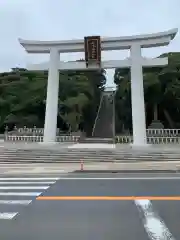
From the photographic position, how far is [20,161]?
1925 centimetres

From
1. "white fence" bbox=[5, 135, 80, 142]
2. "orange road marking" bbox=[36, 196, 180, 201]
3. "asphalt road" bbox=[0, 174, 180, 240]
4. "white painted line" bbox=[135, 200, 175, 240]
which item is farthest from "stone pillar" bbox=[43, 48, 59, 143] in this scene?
"white painted line" bbox=[135, 200, 175, 240]

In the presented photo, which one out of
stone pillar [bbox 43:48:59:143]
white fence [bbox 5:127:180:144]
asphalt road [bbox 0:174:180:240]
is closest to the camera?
asphalt road [bbox 0:174:180:240]

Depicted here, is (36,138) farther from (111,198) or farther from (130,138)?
(111,198)

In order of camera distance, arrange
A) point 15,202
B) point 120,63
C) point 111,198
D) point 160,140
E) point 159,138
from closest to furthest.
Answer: point 15,202
point 111,198
point 120,63
point 159,138
point 160,140

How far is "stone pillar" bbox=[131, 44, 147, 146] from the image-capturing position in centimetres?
2450

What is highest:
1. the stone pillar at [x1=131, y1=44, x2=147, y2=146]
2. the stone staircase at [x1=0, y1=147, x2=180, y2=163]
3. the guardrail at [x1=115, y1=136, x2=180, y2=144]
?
the stone pillar at [x1=131, y1=44, x2=147, y2=146]

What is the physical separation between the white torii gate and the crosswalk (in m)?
13.0

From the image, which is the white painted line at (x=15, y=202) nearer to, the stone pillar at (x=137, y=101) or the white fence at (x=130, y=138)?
the stone pillar at (x=137, y=101)

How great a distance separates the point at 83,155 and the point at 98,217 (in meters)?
13.3

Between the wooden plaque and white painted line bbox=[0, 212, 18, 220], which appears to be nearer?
white painted line bbox=[0, 212, 18, 220]

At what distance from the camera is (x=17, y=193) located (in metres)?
9.35

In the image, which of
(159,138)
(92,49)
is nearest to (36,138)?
(92,49)

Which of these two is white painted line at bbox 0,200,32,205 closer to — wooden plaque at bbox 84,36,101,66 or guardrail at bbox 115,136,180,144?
wooden plaque at bbox 84,36,101,66

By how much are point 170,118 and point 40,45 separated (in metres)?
19.2
